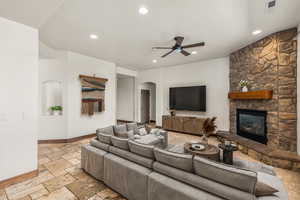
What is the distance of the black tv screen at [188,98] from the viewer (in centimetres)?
563

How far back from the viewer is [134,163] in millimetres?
1908

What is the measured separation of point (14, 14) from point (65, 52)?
94.7 inches

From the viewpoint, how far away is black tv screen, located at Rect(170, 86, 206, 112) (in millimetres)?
5630

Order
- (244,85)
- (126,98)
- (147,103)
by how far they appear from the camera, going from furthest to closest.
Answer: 1. (147,103)
2. (126,98)
3. (244,85)

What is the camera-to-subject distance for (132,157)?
195cm

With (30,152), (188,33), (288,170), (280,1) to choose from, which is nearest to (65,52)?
(30,152)

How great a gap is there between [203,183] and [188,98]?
4.79m

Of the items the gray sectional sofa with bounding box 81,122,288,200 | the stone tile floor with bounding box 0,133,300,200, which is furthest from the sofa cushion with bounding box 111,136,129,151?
the stone tile floor with bounding box 0,133,300,200

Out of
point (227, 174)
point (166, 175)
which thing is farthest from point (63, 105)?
point (227, 174)

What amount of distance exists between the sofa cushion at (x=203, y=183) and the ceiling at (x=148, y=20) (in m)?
2.49

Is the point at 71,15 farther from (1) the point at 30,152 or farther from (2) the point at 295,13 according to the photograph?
(2) the point at 295,13

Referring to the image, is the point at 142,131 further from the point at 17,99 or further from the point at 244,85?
the point at 244,85

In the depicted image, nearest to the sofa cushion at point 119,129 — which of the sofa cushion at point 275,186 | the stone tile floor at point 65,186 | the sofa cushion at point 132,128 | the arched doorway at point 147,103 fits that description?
the sofa cushion at point 132,128

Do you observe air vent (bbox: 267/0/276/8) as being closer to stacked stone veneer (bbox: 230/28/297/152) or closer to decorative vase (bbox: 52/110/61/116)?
stacked stone veneer (bbox: 230/28/297/152)
